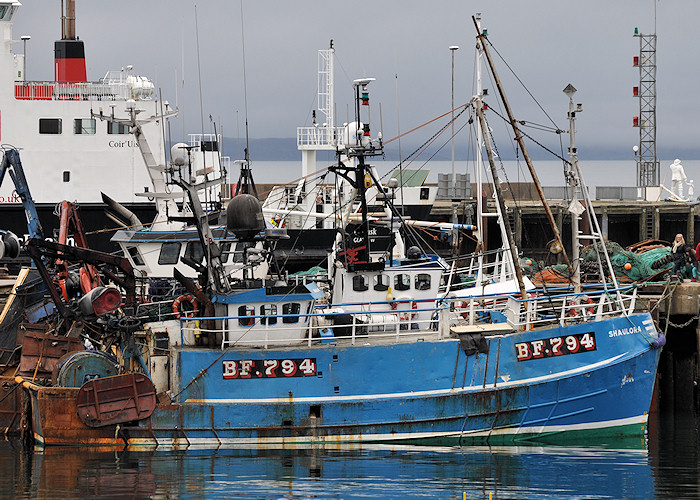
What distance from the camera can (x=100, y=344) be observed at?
2384 centimetres

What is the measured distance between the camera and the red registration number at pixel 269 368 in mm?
21406

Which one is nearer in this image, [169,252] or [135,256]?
[169,252]

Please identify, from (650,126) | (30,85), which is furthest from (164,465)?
(650,126)

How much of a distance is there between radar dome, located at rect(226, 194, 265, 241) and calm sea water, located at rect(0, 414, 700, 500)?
427 centimetres

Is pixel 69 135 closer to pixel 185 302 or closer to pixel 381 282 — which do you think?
pixel 185 302

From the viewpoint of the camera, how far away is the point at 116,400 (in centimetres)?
2136

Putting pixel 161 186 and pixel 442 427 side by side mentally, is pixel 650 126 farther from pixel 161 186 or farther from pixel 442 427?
pixel 442 427

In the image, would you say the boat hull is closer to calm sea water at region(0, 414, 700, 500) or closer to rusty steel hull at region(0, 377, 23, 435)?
calm sea water at region(0, 414, 700, 500)

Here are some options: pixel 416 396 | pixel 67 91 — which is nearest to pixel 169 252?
pixel 416 396

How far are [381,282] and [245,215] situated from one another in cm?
313

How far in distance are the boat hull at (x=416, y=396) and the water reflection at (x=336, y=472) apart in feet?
1.16

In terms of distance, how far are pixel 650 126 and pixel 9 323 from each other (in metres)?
32.7

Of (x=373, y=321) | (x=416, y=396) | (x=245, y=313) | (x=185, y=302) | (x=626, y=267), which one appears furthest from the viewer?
(x=626, y=267)

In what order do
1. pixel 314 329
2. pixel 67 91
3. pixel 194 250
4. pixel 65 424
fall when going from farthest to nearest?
pixel 67 91 → pixel 194 250 → pixel 314 329 → pixel 65 424
